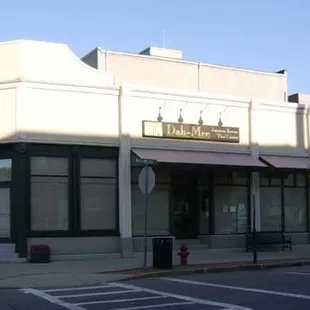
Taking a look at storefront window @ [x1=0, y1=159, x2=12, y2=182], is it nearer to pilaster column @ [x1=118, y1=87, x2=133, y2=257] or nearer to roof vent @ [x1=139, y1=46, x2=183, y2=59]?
pilaster column @ [x1=118, y1=87, x2=133, y2=257]

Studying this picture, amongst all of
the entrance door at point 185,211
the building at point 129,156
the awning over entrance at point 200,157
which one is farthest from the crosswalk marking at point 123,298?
the entrance door at point 185,211

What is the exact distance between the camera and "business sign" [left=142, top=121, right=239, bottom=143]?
A: 21.7 metres

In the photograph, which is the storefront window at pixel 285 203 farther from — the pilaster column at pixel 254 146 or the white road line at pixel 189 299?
the white road line at pixel 189 299

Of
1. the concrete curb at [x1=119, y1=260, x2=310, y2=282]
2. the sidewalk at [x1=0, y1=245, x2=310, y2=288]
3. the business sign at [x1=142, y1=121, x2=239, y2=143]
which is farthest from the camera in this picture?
the business sign at [x1=142, y1=121, x2=239, y2=143]

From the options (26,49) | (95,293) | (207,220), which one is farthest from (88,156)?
(95,293)

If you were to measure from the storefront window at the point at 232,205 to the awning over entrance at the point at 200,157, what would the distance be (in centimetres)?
100

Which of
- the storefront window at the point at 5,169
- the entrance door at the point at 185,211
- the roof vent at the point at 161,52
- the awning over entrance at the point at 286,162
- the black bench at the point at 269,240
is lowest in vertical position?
the black bench at the point at 269,240

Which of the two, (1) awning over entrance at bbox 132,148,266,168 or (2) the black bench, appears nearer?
(1) awning over entrance at bbox 132,148,266,168

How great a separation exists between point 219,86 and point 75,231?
1089cm

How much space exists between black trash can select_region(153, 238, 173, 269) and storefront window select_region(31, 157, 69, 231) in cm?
431

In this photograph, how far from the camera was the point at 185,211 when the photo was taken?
24.0m

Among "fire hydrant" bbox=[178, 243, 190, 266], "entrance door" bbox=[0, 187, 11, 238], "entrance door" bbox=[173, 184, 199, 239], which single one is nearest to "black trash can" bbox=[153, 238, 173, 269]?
"fire hydrant" bbox=[178, 243, 190, 266]

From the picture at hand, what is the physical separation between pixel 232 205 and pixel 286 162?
2822mm

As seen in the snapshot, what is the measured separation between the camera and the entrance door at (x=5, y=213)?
1997 centimetres
